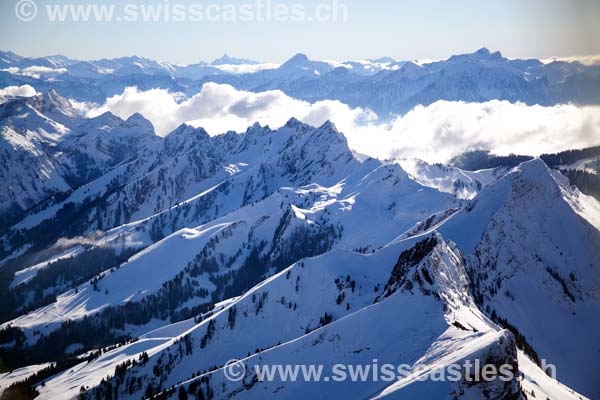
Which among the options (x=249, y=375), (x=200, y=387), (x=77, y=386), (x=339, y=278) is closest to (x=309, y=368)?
(x=249, y=375)

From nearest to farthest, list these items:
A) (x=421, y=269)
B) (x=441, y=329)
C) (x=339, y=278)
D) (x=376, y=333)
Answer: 1. (x=441, y=329)
2. (x=376, y=333)
3. (x=421, y=269)
4. (x=339, y=278)

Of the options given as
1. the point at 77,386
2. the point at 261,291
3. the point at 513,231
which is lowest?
the point at 77,386

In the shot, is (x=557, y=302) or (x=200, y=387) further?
(x=557, y=302)

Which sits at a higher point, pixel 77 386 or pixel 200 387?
pixel 200 387

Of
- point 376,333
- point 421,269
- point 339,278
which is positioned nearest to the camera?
point 376,333

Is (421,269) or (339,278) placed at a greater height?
(421,269)

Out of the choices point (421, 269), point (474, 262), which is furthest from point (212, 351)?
point (474, 262)

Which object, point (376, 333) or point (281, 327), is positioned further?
point (281, 327)

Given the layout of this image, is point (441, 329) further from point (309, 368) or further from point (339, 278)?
point (339, 278)

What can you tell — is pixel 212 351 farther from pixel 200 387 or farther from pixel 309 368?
pixel 309 368
